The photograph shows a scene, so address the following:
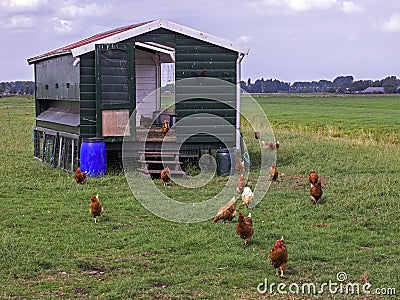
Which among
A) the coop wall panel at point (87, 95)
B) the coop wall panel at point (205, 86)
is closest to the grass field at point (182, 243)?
the coop wall panel at point (87, 95)

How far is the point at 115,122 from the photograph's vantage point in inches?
568

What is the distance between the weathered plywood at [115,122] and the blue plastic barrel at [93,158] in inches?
17.0

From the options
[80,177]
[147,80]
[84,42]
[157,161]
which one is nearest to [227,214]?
[80,177]

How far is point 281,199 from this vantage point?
11172 mm

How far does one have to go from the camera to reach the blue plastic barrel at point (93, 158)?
1398 cm

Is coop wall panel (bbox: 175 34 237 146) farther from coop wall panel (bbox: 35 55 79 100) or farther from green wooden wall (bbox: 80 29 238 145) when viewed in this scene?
coop wall panel (bbox: 35 55 79 100)

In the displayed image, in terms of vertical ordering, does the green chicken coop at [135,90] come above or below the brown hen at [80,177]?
above

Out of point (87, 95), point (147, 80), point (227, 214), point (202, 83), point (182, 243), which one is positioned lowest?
point (182, 243)

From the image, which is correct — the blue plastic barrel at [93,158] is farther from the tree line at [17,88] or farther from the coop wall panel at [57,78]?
the tree line at [17,88]

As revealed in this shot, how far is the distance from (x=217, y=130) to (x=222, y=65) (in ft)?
5.09

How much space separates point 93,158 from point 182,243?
636 centimetres

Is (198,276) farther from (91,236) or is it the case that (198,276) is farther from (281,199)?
(281,199)

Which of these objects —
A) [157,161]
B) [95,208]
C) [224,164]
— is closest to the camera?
[95,208]

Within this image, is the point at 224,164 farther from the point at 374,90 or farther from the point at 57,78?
the point at 374,90
